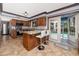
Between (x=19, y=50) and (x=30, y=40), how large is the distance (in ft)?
1.84

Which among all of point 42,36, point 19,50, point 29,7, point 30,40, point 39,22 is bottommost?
point 19,50

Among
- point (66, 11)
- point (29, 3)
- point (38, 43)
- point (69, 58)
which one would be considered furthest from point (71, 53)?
point (29, 3)

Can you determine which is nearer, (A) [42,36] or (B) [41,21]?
(B) [41,21]

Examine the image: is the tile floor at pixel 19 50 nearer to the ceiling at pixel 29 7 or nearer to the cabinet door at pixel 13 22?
the cabinet door at pixel 13 22

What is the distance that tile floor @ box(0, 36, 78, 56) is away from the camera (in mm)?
2219

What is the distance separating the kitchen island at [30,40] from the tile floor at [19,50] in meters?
0.17

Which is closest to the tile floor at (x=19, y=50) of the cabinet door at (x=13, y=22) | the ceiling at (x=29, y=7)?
the cabinet door at (x=13, y=22)

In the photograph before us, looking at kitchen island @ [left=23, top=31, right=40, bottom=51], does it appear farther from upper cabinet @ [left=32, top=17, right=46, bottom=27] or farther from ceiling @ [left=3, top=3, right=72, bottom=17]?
ceiling @ [left=3, top=3, right=72, bottom=17]

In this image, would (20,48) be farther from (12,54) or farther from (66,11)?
(66,11)

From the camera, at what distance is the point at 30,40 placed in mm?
2730

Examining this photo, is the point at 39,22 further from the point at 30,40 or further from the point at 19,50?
the point at 19,50

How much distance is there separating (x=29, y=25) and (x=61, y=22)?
0.80 metres

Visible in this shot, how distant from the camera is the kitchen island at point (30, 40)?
7.79 ft

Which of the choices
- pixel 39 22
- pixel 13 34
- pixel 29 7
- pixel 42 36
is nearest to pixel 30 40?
pixel 42 36
